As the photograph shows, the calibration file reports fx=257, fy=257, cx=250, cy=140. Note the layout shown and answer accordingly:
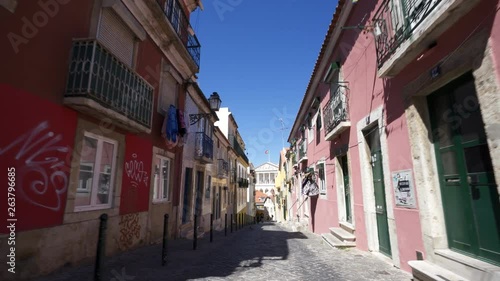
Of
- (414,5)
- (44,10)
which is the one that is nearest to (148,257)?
(44,10)

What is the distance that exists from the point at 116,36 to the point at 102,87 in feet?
6.35

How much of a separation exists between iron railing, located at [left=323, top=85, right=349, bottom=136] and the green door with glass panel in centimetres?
367

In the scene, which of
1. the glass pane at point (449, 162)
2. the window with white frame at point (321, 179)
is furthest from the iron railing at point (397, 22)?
the window with white frame at point (321, 179)

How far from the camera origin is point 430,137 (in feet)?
13.1

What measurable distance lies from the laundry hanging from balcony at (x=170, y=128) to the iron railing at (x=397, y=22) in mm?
6127

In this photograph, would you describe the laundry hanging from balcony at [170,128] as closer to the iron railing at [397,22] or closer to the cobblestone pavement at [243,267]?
the cobblestone pavement at [243,267]

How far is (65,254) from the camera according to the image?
170 inches

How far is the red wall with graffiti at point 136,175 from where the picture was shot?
20.5 feet

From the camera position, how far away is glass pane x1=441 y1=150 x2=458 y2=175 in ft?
11.6

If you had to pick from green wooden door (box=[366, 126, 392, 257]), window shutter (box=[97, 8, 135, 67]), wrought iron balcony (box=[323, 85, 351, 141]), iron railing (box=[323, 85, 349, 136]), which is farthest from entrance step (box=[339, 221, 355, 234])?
window shutter (box=[97, 8, 135, 67])

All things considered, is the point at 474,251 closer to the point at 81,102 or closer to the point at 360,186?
the point at 360,186

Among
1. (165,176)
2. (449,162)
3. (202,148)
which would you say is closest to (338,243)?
(449,162)

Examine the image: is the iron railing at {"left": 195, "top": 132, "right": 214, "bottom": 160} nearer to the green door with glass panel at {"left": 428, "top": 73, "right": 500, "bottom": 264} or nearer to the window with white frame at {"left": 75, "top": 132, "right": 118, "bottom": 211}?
the window with white frame at {"left": 75, "top": 132, "right": 118, "bottom": 211}

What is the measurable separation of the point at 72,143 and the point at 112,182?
1539 mm
